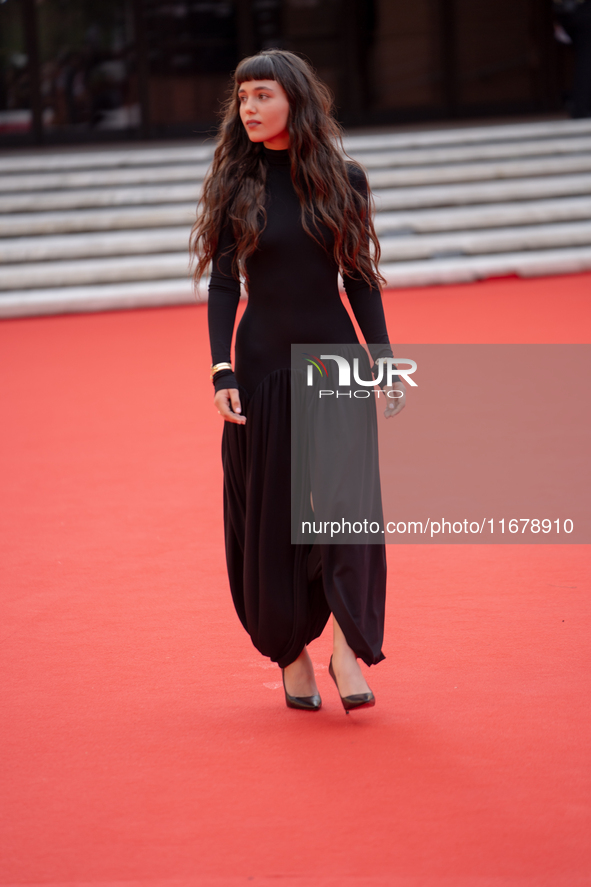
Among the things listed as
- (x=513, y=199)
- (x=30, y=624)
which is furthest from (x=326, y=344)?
(x=513, y=199)

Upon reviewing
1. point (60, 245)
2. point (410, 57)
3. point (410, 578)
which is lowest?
point (410, 578)

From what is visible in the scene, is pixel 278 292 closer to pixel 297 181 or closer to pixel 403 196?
pixel 297 181

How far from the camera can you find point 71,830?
214 cm

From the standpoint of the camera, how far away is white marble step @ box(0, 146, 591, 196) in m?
11.1

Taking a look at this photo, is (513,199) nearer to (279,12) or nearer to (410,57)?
(410,57)

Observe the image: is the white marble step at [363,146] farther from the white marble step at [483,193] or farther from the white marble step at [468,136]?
the white marble step at [483,193]

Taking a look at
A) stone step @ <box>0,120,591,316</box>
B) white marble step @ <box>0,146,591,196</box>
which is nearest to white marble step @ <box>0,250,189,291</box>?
stone step @ <box>0,120,591,316</box>

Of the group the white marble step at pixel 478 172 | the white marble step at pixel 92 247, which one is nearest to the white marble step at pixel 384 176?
the white marble step at pixel 478 172

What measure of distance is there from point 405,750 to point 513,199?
30.4ft

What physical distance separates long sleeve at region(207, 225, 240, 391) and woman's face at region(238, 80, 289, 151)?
25cm

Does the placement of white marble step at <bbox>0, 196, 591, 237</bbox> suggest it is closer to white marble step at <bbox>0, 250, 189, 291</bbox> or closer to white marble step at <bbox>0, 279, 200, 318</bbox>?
white marble step at <bbox>0, 250, 189, 291</bbox>

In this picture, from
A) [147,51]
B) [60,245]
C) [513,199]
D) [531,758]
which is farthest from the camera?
[147,51]

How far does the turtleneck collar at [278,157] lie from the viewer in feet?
8.30

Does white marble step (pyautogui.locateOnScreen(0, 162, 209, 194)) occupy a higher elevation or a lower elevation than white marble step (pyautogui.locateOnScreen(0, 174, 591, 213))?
higher
